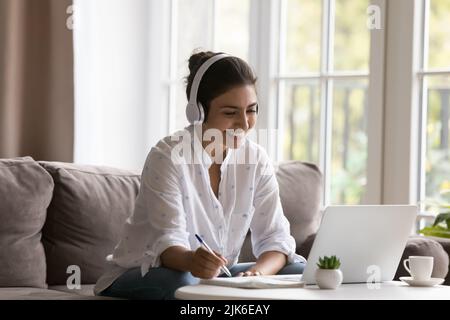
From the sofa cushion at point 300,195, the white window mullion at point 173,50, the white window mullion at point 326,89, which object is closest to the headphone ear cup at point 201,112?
the sofa cushion at point 300,195

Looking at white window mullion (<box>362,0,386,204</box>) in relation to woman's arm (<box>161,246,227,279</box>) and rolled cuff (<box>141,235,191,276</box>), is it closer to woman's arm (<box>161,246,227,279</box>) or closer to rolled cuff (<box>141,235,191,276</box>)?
rolled cuff (<box>141,235,191,276</box>)

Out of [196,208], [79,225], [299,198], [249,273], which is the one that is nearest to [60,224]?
[79,225]

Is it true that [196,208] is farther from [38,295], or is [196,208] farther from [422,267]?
[422,267]

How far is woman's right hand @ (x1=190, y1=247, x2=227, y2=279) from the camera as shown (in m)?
1.94

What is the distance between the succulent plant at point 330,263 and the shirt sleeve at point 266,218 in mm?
474

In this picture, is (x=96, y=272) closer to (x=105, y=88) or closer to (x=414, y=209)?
(x=414, y=209)

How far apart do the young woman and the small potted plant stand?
269 mm

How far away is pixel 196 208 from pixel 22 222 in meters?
0.55

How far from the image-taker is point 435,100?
3.25 metres

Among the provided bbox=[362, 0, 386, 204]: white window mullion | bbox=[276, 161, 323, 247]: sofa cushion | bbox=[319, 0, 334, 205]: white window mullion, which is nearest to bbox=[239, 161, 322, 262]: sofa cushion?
bbox=[276, 161, 323, 247]: sofa cushion

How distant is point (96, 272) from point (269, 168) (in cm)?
63

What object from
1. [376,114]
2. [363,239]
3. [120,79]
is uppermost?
[120,79]

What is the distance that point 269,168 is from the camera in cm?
251
